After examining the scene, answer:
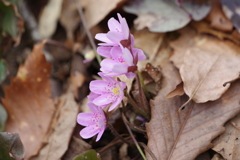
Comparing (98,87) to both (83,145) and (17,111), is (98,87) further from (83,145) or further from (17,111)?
(17,111)

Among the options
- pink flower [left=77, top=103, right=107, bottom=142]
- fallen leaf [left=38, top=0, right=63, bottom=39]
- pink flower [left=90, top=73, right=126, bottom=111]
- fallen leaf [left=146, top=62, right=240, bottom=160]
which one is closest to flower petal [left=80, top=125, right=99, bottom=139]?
pink flower [left=77, top=103, right=107, bottom=142]

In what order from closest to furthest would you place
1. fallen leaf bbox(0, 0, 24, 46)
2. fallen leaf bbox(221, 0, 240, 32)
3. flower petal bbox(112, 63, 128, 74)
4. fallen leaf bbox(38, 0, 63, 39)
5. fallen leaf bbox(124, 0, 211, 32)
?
flower petal bbox(112, 63, 128, 74) → fallen leaf bbox(221, 0, 240, 32) → fallen leaf bbox(124, 0, 211, 32) → fallen leaf bbox(0, 0, 24, 46) → fallen leaf bbox(38, 0, 63, 39)

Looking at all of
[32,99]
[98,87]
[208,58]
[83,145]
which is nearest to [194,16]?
Result: [208,58]

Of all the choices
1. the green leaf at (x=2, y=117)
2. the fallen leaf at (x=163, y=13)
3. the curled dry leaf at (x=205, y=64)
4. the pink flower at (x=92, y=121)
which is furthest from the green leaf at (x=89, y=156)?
the fallen leaf at (x=163, y=13)

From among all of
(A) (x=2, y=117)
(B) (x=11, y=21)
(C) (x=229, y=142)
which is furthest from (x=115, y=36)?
(B) (x=11, y=21)

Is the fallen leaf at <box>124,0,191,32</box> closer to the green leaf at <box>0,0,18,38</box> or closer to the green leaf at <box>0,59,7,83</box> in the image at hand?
the green leaf at <box>0,0,18,38</box>

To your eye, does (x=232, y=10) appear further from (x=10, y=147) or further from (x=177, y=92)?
(x=10, y=147)
